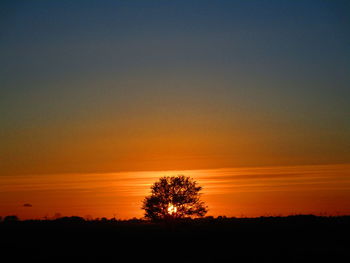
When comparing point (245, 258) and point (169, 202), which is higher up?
point (169, 202)

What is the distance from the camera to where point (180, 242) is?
4491 centimetres

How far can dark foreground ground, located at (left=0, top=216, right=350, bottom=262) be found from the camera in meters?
38.3

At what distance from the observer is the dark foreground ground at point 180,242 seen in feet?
126

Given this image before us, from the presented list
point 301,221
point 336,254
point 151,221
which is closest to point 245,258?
point 336,254

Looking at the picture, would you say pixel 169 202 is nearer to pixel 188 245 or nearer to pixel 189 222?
pixel 189 222

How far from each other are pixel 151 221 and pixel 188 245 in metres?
23.1

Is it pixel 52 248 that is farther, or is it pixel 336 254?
pixel 52 248

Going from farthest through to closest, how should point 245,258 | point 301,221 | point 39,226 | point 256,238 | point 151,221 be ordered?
point 151,221, point 301,221, point 39,226, point 256,238, point 245,258

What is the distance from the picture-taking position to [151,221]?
66.2 metres

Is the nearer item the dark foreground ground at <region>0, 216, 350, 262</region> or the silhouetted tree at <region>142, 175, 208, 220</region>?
the dark foreground ground at <region>0, 216, 350, 262</region>

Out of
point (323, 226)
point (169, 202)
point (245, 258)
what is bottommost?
point (245, 258)

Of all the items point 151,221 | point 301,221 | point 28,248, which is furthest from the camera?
point 151,221

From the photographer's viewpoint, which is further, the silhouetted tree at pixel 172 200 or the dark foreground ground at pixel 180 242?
the silhouetted tree at pixel 172 200

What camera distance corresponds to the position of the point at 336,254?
37750mm
